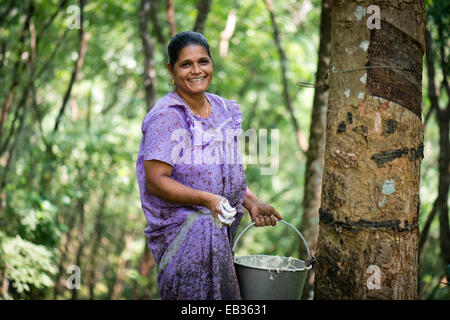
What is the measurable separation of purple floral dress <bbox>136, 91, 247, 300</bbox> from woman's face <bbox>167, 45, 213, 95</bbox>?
80 millimetres

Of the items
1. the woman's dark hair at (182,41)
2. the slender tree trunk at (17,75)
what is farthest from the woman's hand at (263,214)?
the slender tree trunk at (17,75)

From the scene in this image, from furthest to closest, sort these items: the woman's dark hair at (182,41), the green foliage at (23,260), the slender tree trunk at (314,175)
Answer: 1. the green foliage at (23,260)
2. the slender tree trunk at (314,175)
3. the woman's dark hair at (182,41)

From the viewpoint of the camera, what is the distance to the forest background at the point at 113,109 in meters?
4.57

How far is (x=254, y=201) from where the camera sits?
2379mm

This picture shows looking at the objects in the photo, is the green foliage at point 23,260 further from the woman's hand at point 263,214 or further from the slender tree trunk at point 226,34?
the slender tree trunk at point 226,34

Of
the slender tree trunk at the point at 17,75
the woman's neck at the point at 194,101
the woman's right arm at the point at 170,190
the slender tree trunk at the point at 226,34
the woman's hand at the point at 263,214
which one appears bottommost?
the woman's hand at the point at 263,214

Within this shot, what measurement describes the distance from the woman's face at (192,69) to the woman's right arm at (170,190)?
424 mm

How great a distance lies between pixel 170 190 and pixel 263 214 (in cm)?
60

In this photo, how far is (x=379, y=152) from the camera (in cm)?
175

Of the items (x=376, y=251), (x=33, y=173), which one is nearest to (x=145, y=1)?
(x=33, y=173)

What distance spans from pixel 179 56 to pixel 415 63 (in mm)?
1048

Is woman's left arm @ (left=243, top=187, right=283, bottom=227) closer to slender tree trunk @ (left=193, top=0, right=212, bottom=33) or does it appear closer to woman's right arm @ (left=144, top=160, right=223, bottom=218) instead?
woman's right arm @ (left=144, top=160, right=223, bottom=218)

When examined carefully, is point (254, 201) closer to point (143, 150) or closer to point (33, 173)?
point (143, 150)

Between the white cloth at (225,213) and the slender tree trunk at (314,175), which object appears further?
the slender tree trunk at (314,175)
